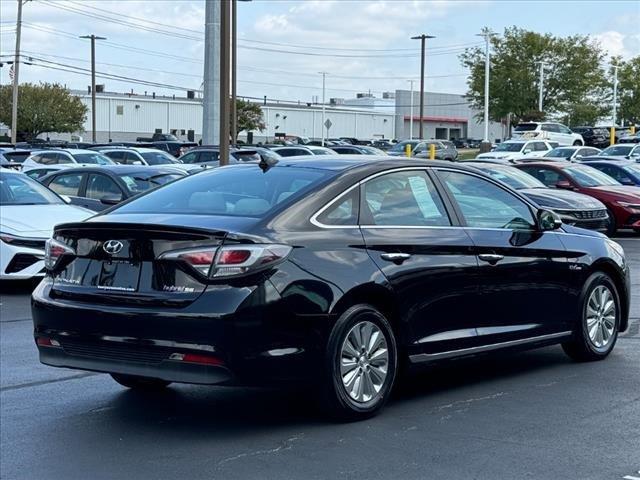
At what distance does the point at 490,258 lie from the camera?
286 inches

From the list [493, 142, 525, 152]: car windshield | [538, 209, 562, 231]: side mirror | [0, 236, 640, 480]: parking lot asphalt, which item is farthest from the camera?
[493, 142, 525, 152]: car windshield

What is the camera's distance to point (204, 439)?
6.16 meters

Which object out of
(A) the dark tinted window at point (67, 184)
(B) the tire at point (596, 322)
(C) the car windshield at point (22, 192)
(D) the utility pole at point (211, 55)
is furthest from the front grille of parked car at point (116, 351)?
(D) the utility pole at point (211, 55)

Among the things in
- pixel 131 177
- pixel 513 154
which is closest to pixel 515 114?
pixel 513 154

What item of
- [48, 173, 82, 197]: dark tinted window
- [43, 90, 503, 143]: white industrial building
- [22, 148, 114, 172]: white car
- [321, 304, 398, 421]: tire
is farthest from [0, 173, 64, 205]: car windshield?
[43, 90, 503, 143]: white industrial building

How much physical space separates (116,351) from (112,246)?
2.00ft

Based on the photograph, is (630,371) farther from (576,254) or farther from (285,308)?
(285,308)

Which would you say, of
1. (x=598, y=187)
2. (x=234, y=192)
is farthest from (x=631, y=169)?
(x=234, y=192)

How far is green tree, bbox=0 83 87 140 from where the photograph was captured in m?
83.1

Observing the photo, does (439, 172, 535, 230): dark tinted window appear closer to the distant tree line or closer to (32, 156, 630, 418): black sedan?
(32, 156, 630, 418): black sedan

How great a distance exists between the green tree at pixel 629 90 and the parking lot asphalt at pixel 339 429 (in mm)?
87398

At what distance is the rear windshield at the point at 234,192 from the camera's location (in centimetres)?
644

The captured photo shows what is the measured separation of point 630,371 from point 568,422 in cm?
172

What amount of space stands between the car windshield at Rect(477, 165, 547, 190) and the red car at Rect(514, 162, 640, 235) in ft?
5.03
